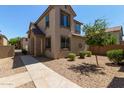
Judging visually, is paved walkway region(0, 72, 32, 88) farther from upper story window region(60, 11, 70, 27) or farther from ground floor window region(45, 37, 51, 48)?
upper story window region(60, 11, 70, 27)

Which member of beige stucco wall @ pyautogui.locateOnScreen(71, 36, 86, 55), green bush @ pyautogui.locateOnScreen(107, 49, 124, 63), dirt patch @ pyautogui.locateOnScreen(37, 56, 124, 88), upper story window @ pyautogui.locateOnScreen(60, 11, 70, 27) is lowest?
dirt patch @ pyautogui.locateOnScreen(37, 56, 124, 88)

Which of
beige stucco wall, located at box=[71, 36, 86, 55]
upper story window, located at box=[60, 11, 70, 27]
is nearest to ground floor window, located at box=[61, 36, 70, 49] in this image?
beige stucco wall, located at box=[71, 36, 86, 55]

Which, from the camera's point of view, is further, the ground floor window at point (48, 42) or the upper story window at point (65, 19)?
the ground floor window at point (48, 42)

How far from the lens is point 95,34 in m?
11.3

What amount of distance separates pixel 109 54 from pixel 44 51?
9.24 m

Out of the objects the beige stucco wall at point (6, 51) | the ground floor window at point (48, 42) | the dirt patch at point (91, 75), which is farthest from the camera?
the beige stucco wall at point (6, 51)

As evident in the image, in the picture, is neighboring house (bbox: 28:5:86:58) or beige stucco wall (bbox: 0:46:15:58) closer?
neighboring house (bbox: 28:5:86:58)

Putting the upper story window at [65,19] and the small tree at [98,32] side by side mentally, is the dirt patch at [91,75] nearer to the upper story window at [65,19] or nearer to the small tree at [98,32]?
the small tree at [98,32]

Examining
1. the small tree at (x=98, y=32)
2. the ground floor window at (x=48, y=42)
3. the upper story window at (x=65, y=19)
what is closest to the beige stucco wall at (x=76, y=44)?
the upper story window at (x=65, y=19)

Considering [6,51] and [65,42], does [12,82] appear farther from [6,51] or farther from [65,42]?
[6,51]

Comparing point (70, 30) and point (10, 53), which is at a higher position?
point (70, 30)

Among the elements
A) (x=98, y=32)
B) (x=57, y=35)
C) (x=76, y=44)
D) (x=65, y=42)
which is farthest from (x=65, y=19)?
(x=98, y=32)
